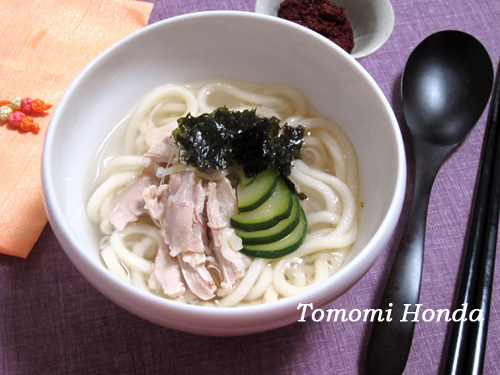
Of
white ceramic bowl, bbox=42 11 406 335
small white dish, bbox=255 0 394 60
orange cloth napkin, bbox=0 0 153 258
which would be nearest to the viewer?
white ceramic bowl, bbox=42 11 406 335

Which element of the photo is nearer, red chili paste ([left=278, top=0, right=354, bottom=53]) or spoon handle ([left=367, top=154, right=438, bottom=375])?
spoon handle ([left=367, top=154, right=438, bottom=375])

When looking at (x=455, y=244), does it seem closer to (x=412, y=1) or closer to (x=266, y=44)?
(x=266, y=44)

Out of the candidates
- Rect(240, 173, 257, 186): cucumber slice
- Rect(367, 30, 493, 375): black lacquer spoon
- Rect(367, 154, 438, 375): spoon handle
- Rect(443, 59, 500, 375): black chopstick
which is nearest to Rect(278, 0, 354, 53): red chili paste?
Rect(367, 30, 493, 375): black lacquer spoon

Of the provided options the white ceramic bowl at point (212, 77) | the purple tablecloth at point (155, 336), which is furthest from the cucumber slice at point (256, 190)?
the purple tablecloth at point (155, 336)

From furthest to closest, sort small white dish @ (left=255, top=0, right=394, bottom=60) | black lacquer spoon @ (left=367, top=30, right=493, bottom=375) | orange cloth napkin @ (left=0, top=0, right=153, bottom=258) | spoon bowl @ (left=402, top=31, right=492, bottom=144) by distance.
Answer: small white dish @ (left=255, top=0, right=394, bottom=60), spoon bowl @ (left=402, top=31, right=492, bottom=144), orange cloth napkin @ (left=0, top=0, right=153, bottom=258), black lacquer spoon @ (left=367, top=30, right=493, bottom=375)

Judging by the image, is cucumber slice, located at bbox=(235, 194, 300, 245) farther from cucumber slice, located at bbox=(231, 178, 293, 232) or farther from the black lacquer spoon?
the black lacquer spoon

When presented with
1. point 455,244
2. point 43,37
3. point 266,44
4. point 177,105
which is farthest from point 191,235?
point 43,37

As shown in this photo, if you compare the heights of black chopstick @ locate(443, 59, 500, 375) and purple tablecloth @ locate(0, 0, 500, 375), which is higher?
black chopstick @ locate(443, 59, 500, 375)

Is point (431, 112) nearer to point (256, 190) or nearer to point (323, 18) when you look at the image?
point (323, 18)
